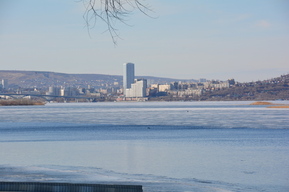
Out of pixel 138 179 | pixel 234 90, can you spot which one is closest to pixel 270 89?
pixel 234 90

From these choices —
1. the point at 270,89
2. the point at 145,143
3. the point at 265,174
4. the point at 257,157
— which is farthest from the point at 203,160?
the point at 270,89

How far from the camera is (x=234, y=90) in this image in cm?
19575

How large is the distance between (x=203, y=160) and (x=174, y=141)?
7714mm

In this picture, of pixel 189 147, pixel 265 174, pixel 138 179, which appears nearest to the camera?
pixel 138 179

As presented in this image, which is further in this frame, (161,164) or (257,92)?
(257,92)

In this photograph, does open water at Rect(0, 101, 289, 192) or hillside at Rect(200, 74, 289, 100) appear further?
hillside at Rect(200, 74, 289, 100)

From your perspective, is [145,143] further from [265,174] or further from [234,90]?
[234,90]

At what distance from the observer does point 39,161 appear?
1580cm

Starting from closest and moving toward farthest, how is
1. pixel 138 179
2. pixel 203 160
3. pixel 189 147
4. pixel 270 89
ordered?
pixel 138 179 → pixel 203 160 → pixel 189 147 → pixel 270 89

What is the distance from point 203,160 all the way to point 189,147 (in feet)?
15.5

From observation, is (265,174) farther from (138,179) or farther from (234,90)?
(234,90)

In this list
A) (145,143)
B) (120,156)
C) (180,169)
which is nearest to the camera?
(180,169)

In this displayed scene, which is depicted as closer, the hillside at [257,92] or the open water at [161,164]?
the open water at [161,164]

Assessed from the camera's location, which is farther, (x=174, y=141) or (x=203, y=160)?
(x=174, y=141)
